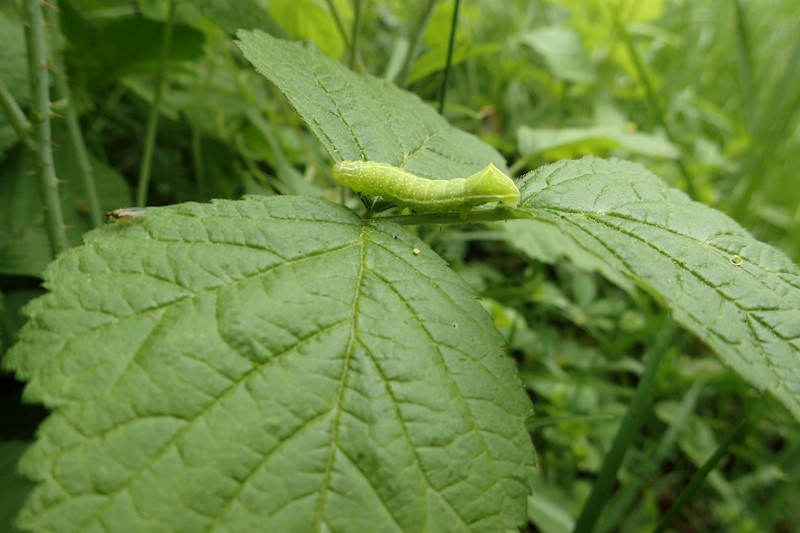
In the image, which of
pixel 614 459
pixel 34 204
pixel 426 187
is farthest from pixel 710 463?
pixel 34 204

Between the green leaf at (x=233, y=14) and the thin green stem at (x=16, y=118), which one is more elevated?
the green leaf at (x=233, y=14)

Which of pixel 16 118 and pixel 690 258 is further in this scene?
pixel 16 118

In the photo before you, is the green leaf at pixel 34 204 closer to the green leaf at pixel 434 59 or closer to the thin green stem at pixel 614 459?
the green leaf at pixel 434 59

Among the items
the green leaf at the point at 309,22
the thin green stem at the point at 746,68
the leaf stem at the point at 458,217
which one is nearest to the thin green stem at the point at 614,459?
the leaf stem at the point at 458,217

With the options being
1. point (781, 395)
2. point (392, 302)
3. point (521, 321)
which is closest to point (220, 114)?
point (521, 321)

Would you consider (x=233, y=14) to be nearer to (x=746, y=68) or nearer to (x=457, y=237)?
(x=457, y=237)

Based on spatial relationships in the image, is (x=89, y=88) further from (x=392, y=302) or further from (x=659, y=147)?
(x=659, y=147)

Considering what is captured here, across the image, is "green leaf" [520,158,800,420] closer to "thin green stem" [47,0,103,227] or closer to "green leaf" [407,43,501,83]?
"green leaf" [407,43,501,83]
